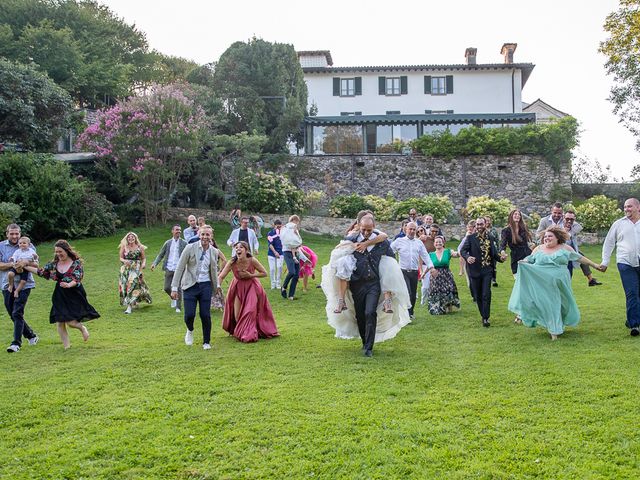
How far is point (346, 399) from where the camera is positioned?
743cm

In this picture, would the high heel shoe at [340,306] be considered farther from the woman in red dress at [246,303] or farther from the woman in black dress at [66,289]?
the woman in black dress at [66,289]

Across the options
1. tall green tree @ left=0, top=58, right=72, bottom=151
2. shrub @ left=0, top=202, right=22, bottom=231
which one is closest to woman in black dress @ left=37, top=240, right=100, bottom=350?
shrub @ left=0, top=202, right=22, bottom=231

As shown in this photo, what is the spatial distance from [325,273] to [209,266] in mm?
1950

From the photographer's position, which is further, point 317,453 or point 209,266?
point 209,266

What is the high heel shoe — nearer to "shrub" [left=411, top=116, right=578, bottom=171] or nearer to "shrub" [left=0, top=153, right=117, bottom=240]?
"shrub" [left=0, top=153, right=117, bottom=240]

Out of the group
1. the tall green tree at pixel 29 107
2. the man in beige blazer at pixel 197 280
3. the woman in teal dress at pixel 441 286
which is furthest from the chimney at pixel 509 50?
the man in beige blazer at pixel 197 280

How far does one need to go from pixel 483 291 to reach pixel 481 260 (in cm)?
59

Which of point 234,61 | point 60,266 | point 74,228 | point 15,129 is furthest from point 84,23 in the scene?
point 60,266

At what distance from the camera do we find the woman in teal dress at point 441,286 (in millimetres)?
13945

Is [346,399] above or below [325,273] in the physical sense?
below

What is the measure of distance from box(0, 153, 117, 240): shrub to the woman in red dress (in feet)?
56.8

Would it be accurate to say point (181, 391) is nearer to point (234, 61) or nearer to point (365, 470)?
point (365, 470)

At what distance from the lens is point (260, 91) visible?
40.9 meters

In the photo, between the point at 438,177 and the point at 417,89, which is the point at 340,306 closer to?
the point at 438,177
